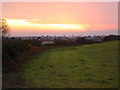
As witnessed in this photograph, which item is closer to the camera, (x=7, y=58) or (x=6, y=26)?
(x=7, y=58)

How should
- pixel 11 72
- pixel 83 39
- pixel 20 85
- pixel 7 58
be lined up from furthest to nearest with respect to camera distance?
1. pixel 83 39
2. pixel 7 58
3. pixel 11 72
4. pixel 20 85

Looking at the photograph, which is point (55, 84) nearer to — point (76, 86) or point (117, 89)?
point (76, 86)

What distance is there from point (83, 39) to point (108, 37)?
26.3 ft

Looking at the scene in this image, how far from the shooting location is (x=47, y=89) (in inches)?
342

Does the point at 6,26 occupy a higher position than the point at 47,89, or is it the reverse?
the point at 6,26

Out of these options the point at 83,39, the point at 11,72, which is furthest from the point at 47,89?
the point at 83,39

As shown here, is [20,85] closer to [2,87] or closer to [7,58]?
[2,87]

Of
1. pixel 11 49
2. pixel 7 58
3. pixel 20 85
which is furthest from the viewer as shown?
pixel 11 49

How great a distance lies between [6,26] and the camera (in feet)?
82.9

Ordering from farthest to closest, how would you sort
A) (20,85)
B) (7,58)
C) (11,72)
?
(7,58) → (11,72) → (20,85)

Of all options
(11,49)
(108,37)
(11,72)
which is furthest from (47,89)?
(108,37)

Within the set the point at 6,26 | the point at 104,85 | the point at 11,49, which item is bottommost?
the point at 104,85

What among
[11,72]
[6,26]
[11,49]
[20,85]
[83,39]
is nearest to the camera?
[20,85]

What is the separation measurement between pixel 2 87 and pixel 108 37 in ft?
190
